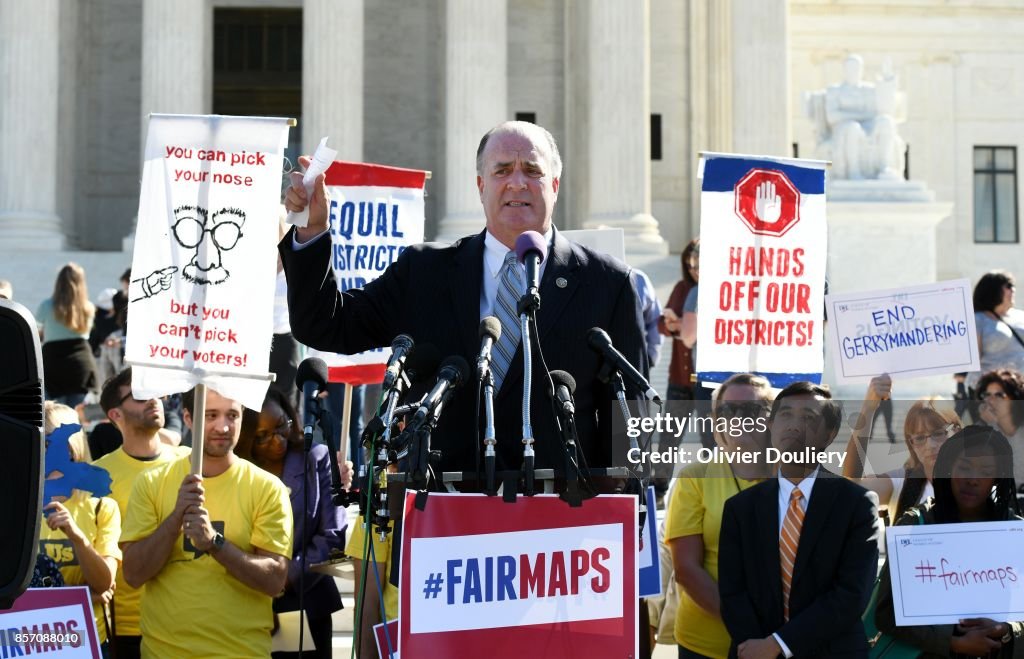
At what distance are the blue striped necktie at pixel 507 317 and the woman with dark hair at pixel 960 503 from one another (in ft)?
10.1

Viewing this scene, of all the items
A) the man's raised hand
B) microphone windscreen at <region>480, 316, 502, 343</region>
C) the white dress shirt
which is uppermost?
the man's raised hand

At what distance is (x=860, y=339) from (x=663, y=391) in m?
13.1

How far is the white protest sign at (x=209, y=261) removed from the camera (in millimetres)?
7930

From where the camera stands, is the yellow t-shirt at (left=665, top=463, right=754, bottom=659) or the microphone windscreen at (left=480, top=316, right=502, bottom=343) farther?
the yellow t-shirt at (left=665, top=463, right=754, bottom=659)

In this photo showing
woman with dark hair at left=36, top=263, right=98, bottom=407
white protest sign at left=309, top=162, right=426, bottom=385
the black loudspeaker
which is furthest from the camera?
woman with dark hair at left=36, top=263, right=98, bottom=407

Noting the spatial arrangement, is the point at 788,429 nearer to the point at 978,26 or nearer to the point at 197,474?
the point at 197,474

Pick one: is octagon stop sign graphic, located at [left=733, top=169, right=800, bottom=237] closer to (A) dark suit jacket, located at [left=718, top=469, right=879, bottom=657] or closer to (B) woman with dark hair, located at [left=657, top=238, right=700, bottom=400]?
(B) woman with dark hair, located at [left=657, top=238, right=700, bottom=400]

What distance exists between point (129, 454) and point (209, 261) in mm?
1313

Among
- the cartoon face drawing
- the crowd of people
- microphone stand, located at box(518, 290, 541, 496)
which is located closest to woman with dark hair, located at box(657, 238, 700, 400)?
the crowd of people

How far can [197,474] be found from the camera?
7.11m

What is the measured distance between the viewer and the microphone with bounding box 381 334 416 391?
4246 millimetres

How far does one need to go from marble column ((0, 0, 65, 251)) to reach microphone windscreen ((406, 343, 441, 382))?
80.1 ft

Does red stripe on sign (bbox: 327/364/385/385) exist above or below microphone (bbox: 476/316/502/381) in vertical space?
below

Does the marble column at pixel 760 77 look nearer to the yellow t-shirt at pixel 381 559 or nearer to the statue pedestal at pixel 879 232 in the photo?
the statue pedestal at pixel 879 232
